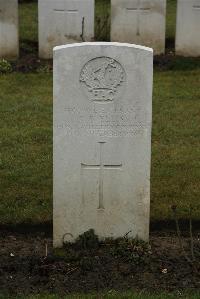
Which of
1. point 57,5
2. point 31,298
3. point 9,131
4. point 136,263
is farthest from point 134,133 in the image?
point 57,5

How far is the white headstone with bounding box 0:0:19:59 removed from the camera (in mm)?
11500

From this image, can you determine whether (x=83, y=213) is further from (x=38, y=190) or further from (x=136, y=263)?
(x=38, y=190)

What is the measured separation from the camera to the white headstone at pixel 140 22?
38.6 feet

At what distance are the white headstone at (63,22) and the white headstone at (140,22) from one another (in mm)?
447

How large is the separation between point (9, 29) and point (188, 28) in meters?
2.70

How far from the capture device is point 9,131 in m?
8.48

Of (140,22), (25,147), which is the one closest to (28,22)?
(140,22)

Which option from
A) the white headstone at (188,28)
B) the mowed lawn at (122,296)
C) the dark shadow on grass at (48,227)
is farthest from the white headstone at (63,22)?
the mowed lawn at (122,296)

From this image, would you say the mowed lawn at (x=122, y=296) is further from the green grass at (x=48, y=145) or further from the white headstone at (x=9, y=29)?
the white headstone at (x=9, y=29)

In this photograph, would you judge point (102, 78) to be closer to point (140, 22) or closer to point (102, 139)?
point (102, 139)

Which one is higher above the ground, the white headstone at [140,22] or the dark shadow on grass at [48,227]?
the white headstone at [140,22]

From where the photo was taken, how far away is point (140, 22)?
11898mm

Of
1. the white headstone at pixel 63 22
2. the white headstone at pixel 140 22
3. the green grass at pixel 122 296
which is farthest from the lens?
the white headstone at pixel 140 22

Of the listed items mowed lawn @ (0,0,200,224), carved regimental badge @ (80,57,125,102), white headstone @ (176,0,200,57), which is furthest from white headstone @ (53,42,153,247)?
white headstone @ (176,0,200,57)
